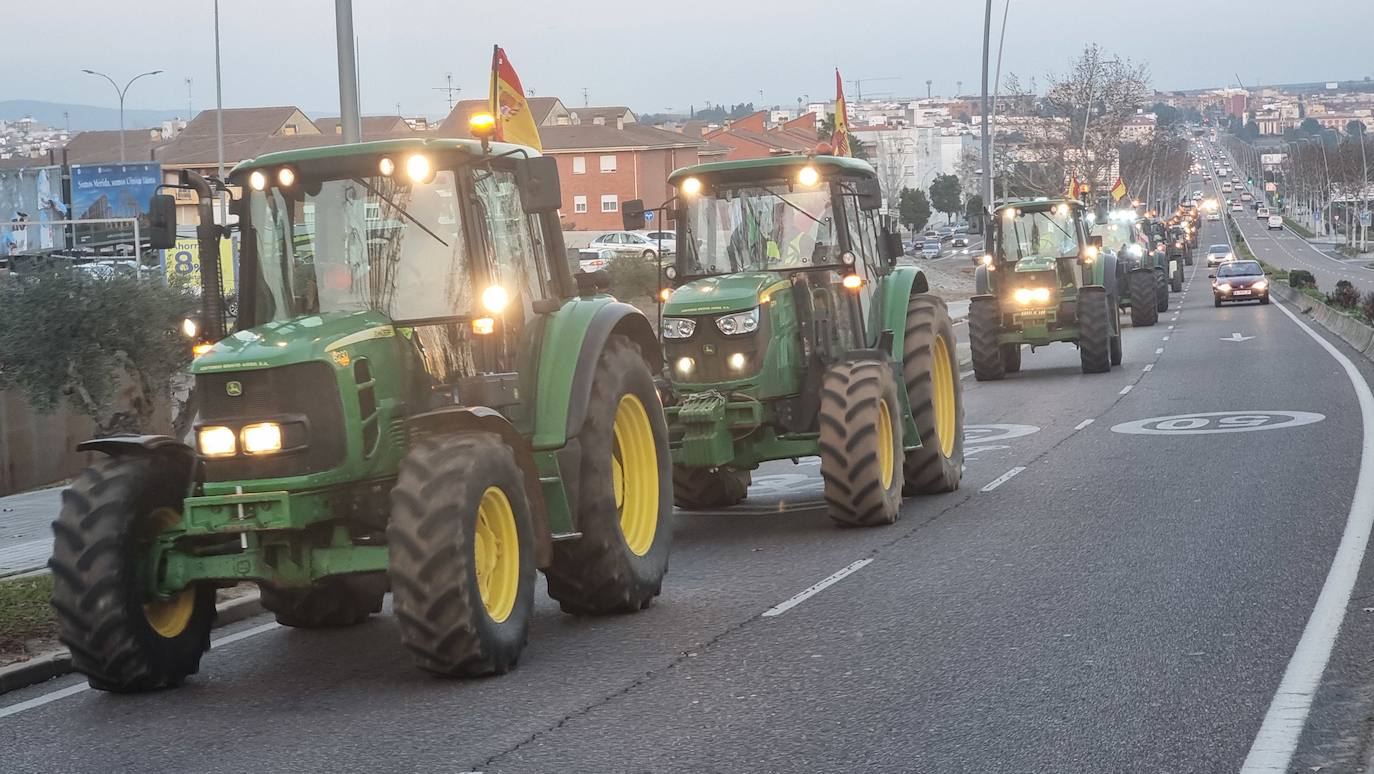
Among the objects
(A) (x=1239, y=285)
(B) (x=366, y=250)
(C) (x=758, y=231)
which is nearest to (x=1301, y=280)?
(A) (x=1239, y=285)

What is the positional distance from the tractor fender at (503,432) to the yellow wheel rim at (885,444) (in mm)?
4464

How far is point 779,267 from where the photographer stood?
45.4 ft

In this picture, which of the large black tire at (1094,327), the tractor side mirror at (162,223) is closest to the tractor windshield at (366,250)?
the tractor side mirror at (162,223)

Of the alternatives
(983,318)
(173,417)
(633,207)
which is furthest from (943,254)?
(633,207)

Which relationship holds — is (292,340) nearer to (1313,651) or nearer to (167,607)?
(167,607)

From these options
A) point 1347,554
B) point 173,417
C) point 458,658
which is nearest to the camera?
point 458,658

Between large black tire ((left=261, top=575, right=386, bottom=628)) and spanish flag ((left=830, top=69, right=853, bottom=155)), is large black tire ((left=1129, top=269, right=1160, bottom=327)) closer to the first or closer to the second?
spanish flag ((left=830, top=69, right=853, bottom=155))

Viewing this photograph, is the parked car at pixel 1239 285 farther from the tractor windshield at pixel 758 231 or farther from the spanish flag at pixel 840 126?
the tractor windshield at pixel 758 231

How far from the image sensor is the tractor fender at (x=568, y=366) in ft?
30.1

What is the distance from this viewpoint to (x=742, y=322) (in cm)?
1295

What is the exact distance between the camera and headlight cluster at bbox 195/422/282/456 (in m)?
8.10

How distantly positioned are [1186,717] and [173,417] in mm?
16953

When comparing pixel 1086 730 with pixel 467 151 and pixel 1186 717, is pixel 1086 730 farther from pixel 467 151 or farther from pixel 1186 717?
pixel 467 151

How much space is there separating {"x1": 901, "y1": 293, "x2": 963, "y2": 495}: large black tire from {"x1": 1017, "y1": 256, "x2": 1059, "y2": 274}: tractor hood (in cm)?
1315
